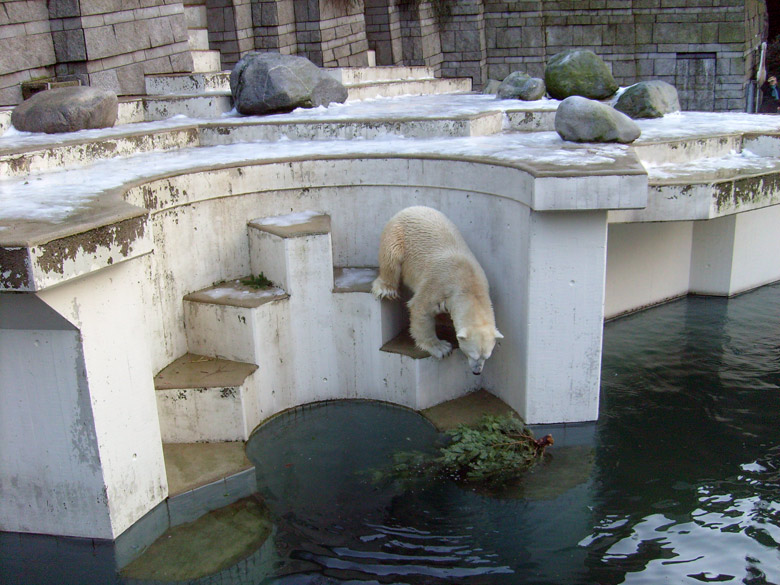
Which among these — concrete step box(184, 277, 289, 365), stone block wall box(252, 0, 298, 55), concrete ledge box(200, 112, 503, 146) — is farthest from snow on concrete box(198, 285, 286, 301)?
stone block wall box(252, 0, 298, 55)

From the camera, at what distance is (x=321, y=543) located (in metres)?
4.43

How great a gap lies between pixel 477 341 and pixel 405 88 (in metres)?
8.33

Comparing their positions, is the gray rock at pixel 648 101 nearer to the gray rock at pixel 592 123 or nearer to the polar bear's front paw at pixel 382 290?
the gray rock at pixel 592 123

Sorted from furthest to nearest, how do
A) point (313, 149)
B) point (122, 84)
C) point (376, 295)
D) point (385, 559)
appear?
point (122, 84)
point (313, 149)
point (376, 295)
point (385, 559)

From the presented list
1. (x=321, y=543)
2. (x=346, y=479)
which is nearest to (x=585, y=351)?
(x=346, y=479)

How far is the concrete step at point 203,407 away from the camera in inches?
215

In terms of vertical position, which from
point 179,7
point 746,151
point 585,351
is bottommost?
point 585,351

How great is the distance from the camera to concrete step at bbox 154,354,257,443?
5.46 m

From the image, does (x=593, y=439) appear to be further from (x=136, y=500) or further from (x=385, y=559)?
(x=136, y=500)

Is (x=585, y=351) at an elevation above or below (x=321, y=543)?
above

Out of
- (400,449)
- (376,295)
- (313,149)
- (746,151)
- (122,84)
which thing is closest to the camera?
(400,449)

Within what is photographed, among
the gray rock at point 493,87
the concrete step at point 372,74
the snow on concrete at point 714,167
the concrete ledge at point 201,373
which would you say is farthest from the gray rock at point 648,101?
the concrete ledge at point 201,373

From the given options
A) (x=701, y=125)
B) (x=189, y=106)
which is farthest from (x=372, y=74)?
(x=701, y=125)

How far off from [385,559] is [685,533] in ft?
5.77
